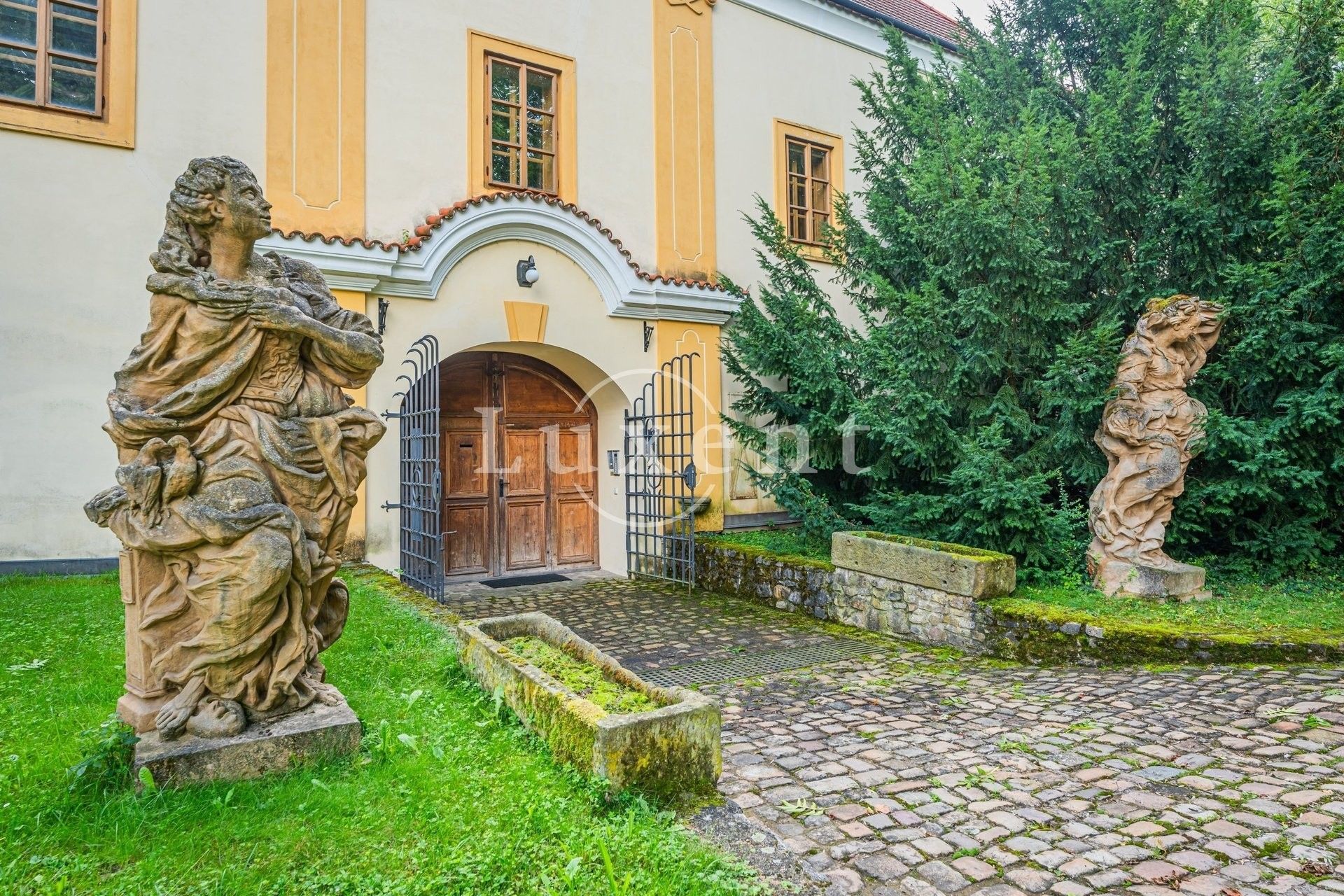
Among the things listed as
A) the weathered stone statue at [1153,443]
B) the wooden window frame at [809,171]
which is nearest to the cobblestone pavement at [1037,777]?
the weathered stone statue at [1153,443]

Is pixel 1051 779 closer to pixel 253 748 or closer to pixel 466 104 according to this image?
pixel 253 748

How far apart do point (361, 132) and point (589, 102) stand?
2.87m

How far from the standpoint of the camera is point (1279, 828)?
297cm

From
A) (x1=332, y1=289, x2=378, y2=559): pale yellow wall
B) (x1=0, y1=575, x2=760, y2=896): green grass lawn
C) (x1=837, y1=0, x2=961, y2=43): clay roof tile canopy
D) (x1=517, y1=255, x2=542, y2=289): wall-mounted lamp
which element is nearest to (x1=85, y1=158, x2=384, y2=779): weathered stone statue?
(x1=0, y1=575, x2=760, y2=896): green grass lawn

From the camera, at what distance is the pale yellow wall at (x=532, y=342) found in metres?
8.11

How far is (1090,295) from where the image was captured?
26.1 feet

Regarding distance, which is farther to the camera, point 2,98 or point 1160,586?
point 2,98

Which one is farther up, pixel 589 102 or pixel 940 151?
pixel 589 102

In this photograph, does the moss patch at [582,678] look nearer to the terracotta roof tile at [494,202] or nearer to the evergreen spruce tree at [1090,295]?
the evergreen spruce tree at [1090,295]

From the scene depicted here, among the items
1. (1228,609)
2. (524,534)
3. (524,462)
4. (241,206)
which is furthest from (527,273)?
(1228,609)

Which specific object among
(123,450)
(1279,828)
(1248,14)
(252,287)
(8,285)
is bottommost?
(1279,828)

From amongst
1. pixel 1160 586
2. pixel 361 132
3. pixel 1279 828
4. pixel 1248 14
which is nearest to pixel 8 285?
pixel 361 132

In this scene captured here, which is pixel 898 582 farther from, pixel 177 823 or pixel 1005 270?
pixel 177 823

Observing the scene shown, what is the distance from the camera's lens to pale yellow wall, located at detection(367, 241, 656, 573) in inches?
319
